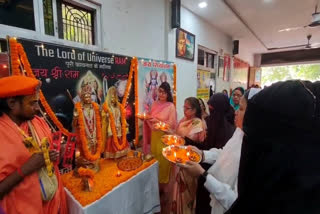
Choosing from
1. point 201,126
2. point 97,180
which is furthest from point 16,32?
point 201,126

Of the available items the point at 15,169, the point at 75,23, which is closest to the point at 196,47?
the point at 75,23

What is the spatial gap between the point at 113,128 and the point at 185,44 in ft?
8.31

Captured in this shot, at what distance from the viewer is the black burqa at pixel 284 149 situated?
591mm

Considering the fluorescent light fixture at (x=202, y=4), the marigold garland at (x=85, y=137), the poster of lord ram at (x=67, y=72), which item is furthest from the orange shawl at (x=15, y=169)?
the fluorescent light fixture at (x=202, y=4)

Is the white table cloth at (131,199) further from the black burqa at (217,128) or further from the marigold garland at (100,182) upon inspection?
the black burqa at (217,128)

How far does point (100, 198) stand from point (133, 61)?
1661 millimetres

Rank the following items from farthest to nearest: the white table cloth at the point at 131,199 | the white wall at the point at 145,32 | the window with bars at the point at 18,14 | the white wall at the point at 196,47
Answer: the white wall at the point at 196,47
the white wall at the point at 145,32
the window with bars at the point at 18,14
the white table cloth at the point at 131,199

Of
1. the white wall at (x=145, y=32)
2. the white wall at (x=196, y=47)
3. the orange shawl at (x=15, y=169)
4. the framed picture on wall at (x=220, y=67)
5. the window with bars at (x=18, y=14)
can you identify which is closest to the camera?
the orange shawl at (x=15, y=169)

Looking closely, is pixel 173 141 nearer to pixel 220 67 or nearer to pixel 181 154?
pixel 181 154

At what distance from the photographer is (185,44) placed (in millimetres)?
3506

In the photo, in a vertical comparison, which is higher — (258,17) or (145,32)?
(258,17)

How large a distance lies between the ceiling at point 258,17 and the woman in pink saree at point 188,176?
2271 mm

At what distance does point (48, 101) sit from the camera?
152 cm

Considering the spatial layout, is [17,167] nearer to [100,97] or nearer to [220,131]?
[100,97]
